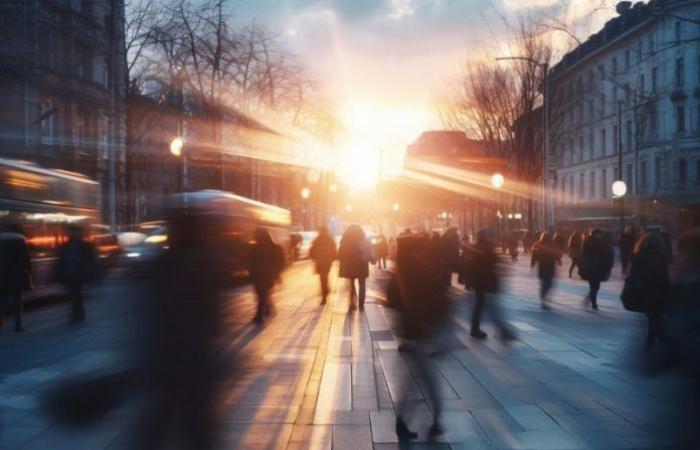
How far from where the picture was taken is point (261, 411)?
7.81 metres

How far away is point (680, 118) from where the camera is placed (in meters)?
56.3

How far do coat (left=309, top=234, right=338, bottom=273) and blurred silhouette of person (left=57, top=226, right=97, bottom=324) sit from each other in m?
5.39

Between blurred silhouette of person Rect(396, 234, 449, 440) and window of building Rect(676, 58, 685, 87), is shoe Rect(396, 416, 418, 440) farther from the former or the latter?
window of building Rect(676, 58, 685, 87)

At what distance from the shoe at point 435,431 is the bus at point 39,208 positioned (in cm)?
1194

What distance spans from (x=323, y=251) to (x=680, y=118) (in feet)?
147

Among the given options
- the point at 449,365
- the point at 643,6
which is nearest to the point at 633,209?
the point at 643,6

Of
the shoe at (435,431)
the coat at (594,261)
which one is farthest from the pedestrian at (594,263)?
the shoe at (435,431)

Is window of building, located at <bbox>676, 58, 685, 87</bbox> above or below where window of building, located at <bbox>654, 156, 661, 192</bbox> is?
above

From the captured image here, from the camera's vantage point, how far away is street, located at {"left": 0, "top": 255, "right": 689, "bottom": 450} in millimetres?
6723

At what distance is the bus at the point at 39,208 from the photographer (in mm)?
17969

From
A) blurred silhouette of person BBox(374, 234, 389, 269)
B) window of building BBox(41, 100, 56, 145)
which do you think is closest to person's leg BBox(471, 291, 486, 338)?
blurred silhouette of person BBox(374, 234, 389, 269)

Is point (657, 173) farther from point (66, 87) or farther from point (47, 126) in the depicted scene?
point (47, 126)

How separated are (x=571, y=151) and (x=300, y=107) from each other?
101 ft

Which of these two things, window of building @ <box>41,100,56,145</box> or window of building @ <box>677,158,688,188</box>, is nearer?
window of building @ <box>41,100,56,145</box>
